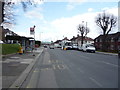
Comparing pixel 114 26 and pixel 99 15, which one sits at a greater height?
pixel 99 15

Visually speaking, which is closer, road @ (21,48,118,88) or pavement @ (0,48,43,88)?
pavement @ (0,48,43,88)

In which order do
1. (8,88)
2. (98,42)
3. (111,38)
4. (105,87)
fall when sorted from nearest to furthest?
(8,88)
(105,87)
(111,38)
(98,42)

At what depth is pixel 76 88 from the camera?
6988mm

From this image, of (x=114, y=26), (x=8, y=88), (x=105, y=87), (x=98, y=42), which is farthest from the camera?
(x=98, y=42)

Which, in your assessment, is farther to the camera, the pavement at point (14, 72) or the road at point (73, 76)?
the road at point (73, 76)

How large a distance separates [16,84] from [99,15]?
52.1 meters

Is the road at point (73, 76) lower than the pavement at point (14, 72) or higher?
lower

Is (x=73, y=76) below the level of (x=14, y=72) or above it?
below

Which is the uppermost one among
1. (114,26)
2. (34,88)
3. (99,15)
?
(99,15)

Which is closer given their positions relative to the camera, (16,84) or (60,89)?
(60,89)

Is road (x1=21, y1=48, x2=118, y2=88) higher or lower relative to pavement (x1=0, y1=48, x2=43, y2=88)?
lower

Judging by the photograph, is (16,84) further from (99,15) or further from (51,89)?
(99,15)

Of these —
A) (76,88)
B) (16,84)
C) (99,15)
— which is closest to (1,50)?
(16,84)

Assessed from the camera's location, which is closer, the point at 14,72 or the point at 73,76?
the point at 73,76
